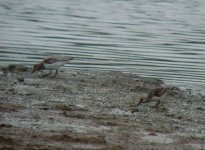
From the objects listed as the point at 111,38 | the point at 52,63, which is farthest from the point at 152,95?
the point at 111,38

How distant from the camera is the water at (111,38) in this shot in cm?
2143

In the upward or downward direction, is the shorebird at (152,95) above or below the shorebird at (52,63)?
below

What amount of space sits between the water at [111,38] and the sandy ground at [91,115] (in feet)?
10.2

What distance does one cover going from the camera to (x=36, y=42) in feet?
85.2

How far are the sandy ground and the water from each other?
3.09 metres

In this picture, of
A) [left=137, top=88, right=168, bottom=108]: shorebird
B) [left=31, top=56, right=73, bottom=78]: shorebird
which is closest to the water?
[left=31, top=56, right=73, bottom=78]: shorebird

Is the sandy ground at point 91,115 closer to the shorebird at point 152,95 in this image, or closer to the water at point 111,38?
the shorebird at point 152,95

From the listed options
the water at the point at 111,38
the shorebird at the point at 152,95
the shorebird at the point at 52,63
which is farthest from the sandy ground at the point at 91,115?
the water at the point at 111,38

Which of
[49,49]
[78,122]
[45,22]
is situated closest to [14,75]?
[78,122]

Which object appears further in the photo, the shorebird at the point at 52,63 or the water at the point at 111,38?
the water at the point at 111,38

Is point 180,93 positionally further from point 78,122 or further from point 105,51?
point 105,51

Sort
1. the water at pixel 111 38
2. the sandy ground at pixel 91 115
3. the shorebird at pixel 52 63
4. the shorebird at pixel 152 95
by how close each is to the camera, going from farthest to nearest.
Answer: the water at pixel 111 38 → the shorebird at pixel 52 63 → the shorebird at pixel 152 95 → the sandy ground at pixel 91 115

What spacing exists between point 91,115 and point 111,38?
55.4 ft

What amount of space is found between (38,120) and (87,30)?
2072cm
